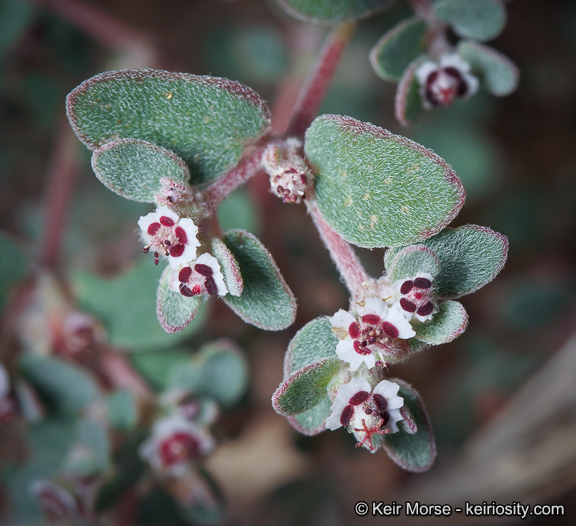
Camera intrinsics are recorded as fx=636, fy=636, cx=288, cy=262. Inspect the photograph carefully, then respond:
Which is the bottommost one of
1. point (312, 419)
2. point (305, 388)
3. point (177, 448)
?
point (177, 448)

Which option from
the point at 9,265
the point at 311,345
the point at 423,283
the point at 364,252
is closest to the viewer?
the point at 423,283

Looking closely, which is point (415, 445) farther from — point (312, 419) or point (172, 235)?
point (172, 235)

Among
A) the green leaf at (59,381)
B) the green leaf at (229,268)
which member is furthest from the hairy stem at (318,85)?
the green leaf at (59,381)

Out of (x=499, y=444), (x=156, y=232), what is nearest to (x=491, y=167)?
(x=499, y=444)

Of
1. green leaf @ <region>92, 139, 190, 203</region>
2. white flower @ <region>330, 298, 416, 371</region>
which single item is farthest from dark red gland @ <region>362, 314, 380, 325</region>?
green leaf @ <region>92, 139, 190, 203</region>

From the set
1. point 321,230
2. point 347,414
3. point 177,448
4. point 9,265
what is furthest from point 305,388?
point 9,265

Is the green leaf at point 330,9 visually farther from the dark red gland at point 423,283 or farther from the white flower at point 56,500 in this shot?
the white flower at point 56,500

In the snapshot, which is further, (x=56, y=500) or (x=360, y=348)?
(x=56, y=500)

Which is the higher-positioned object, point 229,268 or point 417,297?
point 417,297

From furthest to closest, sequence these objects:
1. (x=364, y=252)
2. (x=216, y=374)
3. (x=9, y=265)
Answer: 1. (x=364, y=252)
2. (x=9, y=265)
3. (x=216, y=374)
